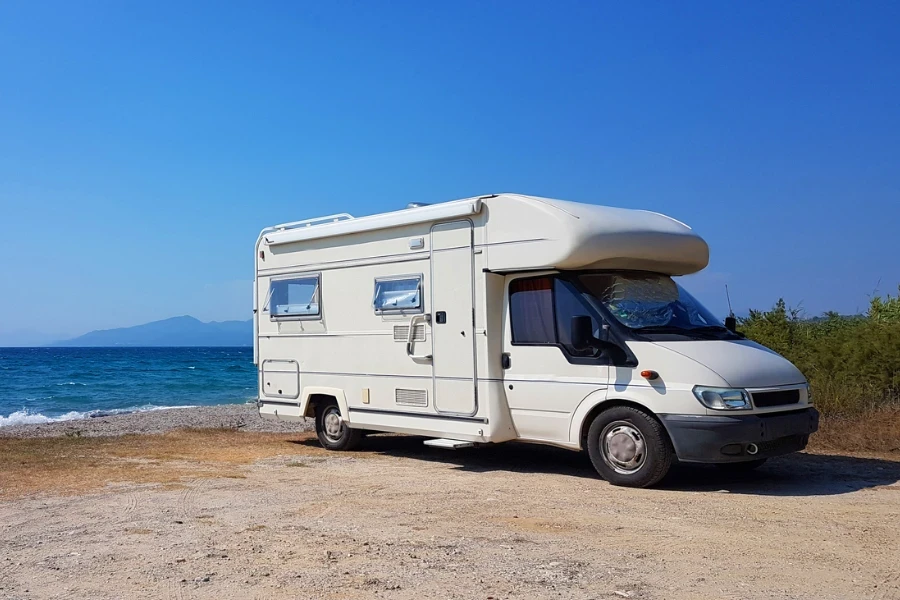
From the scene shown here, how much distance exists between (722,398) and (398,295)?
13.6 ft

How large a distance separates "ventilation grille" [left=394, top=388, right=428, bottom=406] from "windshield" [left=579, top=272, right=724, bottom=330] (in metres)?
2.46

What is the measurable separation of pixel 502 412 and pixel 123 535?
424 centimetres

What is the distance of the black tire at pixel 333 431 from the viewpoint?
11.7 metres

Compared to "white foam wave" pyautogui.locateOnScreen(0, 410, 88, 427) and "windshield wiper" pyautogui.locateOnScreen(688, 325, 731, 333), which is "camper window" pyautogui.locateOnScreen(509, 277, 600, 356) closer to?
"windshield wiper" pyautogui.locateOnScreen(688, 325, 731, 333)

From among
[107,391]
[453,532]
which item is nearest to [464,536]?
[453,532]

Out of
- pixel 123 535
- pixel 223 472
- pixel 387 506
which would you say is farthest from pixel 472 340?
pixel 123 535

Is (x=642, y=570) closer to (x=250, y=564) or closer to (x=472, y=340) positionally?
(x=250, y=564)

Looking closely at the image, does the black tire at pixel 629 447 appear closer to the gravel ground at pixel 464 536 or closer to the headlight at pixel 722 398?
the gravel ground at pixel 464 536

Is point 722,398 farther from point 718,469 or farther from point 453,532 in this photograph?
point 453,532

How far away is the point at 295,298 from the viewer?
1219cm

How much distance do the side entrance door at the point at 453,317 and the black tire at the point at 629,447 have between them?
5.18 feet

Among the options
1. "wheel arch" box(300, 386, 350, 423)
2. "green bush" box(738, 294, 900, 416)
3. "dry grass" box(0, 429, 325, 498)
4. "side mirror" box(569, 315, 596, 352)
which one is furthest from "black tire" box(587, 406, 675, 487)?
"green bush" box(738, 294, 900, 416)

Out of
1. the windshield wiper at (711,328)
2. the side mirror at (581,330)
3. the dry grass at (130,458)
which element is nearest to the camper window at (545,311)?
the side mirror at (581,330)

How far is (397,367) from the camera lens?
10.7 meters
